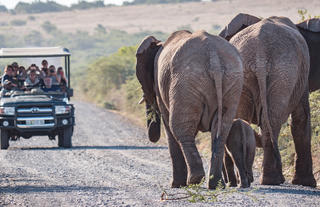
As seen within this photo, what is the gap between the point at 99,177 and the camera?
1355 centimetres

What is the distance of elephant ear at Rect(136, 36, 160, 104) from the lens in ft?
38.5

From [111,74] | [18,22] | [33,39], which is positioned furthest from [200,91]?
[18,22]

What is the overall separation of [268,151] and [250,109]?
70cm

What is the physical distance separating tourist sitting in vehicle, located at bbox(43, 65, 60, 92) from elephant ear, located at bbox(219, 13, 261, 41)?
8757 mm

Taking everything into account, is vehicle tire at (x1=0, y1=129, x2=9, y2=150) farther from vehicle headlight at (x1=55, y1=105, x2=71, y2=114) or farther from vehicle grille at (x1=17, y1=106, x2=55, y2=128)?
vehicle headlight at (x1=55, y1=105, x2=71, y2=114)

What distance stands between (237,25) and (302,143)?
2100mm

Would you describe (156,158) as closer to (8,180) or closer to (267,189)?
(8,180)

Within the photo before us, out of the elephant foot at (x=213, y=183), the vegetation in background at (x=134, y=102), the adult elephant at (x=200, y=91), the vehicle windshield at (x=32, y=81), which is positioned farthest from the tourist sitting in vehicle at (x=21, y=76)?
the elephant foot at (x=213, y=183)

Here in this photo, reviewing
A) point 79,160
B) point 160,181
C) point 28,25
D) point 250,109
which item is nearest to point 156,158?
point 79,160

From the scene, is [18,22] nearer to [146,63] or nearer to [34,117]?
[34,117]

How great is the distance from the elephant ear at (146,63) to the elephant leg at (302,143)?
7.64ft

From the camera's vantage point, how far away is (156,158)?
1711 cm

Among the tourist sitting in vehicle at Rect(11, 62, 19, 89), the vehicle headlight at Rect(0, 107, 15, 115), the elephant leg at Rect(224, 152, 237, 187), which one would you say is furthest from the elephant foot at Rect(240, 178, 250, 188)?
the tourist sitting in vehicle at Rect(11, 62, 19, 89)

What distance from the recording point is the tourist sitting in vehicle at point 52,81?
2061 centimetres
